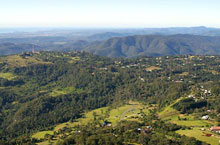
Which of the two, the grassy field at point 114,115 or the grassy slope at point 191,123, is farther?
the grassy field at point 114,115

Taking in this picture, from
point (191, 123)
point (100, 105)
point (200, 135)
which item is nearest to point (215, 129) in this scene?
point (200, 135)

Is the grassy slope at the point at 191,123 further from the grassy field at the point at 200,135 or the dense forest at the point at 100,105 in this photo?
the dense forest at the point at 100,105

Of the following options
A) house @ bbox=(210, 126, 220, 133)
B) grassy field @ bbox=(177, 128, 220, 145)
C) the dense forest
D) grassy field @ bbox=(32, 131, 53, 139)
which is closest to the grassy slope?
grassy field @ bbox=(177, 128, 220, 145)

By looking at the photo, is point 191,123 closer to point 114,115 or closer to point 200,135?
point 200,135

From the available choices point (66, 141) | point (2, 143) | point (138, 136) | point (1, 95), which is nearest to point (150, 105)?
point (138, 136)

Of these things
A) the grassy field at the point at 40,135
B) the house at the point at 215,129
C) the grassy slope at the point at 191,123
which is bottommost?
the grassy field at the point at 40,135

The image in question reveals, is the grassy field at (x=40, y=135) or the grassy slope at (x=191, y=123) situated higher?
the grassy slope at (x=191, y=123)

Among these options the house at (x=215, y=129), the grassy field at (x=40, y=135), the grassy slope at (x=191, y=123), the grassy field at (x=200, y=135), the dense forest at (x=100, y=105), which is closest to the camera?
the grassy field at (x=200, y=135)

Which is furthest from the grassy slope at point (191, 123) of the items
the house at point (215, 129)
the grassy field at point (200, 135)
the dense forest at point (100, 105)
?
the dense forest at point (100, 105)

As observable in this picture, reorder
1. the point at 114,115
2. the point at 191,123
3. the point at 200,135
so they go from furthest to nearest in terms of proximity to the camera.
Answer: the point at 114,115
the point at 191,123
the point at 200,135

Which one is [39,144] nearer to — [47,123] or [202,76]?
[47,123]

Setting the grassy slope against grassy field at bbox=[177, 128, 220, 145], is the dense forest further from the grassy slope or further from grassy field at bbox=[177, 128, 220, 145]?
grassy field at bbox=[177, 128, 220, 145]
